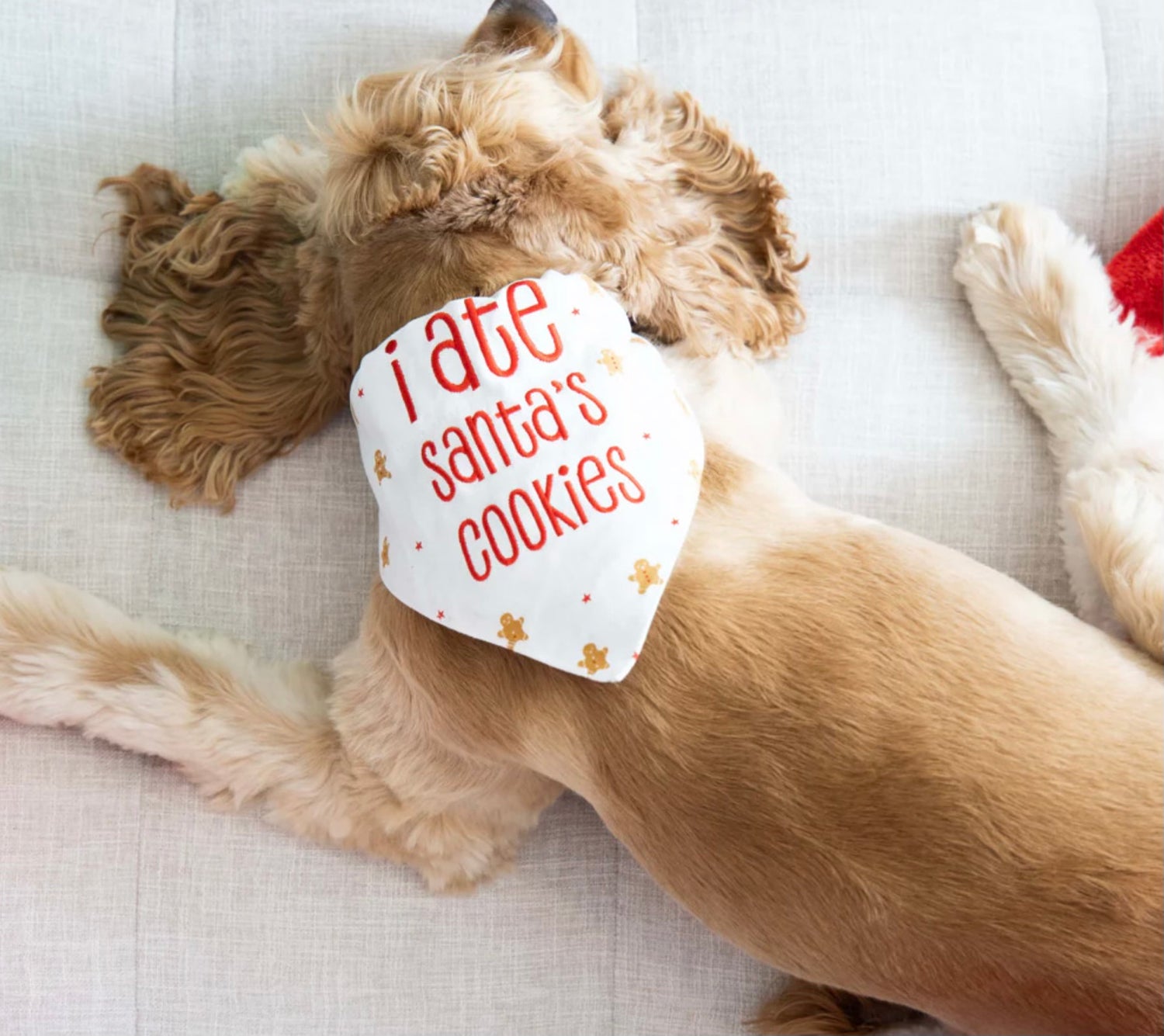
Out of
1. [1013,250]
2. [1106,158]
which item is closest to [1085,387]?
[1013,250]

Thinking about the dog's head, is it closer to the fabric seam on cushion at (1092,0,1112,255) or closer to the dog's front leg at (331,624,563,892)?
the dog's front leg at (331,624,563,892)

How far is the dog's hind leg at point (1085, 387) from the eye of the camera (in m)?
1.32

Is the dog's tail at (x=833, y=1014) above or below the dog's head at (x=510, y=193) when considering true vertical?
below

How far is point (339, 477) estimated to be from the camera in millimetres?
1517

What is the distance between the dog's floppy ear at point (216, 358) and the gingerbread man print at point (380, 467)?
255 mm

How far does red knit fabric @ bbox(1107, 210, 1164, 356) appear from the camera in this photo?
1.55 meters

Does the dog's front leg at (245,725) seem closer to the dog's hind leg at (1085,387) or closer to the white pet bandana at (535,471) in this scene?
the white pet bandana at (535,471)

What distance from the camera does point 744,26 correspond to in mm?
1603

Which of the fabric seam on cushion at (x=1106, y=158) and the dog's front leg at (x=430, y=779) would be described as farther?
the fabric seam on cushion at (x=1106, y=158)

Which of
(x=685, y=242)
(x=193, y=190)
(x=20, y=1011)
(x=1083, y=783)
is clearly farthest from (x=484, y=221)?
(x=20, y=1011)

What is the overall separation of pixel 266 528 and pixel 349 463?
0.15 meters

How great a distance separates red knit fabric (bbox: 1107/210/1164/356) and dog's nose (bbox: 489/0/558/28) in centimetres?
91

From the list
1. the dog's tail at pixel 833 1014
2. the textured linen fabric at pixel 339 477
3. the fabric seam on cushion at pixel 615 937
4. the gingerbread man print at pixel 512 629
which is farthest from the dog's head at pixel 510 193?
the dog's tail at pixel 833 1014

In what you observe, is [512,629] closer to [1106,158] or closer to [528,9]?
[528,9]
